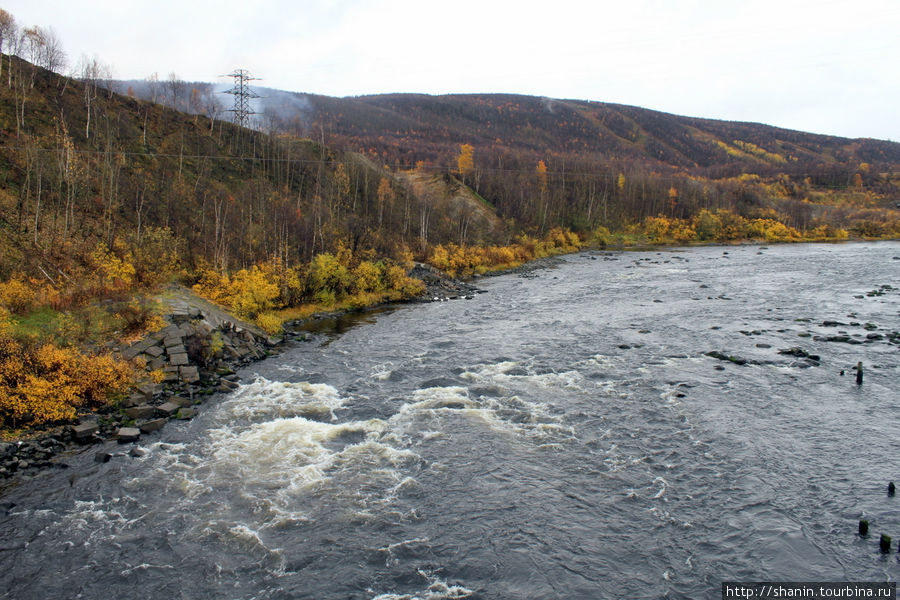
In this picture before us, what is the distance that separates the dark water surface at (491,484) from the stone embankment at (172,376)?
3.10 ft

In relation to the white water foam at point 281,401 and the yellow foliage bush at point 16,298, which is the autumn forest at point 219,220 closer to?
the yellow foliage bush at point 16,298

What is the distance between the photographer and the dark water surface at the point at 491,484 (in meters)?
11.7

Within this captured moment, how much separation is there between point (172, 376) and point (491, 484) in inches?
574

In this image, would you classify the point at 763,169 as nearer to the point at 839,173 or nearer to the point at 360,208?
the point at 839,173

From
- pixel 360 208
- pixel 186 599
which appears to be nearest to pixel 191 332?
pixel 186 599

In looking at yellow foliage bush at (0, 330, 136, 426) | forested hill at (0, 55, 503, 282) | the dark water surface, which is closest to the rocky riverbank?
yellow foliage bush at (0, 330, 136, 426)

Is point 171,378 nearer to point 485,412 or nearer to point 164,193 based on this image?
point 485,412

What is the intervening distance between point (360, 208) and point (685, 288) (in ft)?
144

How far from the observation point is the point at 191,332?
24438 millimetres

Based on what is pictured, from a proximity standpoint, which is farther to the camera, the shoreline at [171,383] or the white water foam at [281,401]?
the white water foam at [281,401]

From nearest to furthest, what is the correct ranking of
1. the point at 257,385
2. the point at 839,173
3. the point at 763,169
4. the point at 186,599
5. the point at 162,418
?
the point at 186,599 < the point at 162,418 < the point at 257,385 < the point at 839,173 < the point at 763,169

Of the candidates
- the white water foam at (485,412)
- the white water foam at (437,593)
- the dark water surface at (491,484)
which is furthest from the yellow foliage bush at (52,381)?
the white water foam at (437,593)

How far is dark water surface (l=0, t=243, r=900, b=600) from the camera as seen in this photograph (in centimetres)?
1166

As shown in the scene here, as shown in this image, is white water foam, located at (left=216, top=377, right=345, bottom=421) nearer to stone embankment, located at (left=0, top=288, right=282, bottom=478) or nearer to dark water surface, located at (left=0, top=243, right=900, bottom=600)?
dark water surface, located at (left=0, top=243, right=900, bottom=600)
